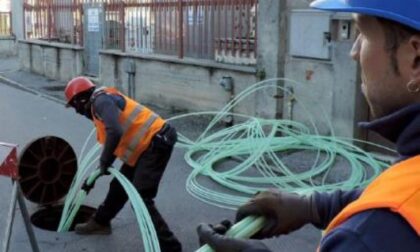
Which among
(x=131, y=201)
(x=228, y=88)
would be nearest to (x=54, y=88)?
(x=228, y=88)

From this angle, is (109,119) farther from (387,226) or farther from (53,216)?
Answer: (387,226)

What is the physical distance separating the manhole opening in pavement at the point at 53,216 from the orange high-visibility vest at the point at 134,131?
3.80 feet

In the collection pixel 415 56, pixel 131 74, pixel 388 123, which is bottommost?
pixel 131 74

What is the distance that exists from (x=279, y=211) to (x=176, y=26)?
964 cm

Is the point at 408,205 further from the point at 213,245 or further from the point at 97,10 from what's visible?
the point at 97,10

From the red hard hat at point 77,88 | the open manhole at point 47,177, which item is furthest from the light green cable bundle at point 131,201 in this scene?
the red hard hat at point 77,88

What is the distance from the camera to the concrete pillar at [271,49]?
8.48 m

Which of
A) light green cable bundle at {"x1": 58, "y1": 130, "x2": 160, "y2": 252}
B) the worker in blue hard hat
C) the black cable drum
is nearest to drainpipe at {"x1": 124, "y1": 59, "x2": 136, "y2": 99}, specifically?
the black cable drum

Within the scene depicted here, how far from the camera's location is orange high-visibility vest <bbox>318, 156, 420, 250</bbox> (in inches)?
41.9

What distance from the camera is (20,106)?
12000mm

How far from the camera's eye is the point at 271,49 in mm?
8594

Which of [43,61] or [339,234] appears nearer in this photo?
[339,234]

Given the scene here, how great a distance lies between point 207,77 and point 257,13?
5.27ft

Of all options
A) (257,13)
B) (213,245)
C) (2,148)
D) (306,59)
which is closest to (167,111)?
(257,13)
